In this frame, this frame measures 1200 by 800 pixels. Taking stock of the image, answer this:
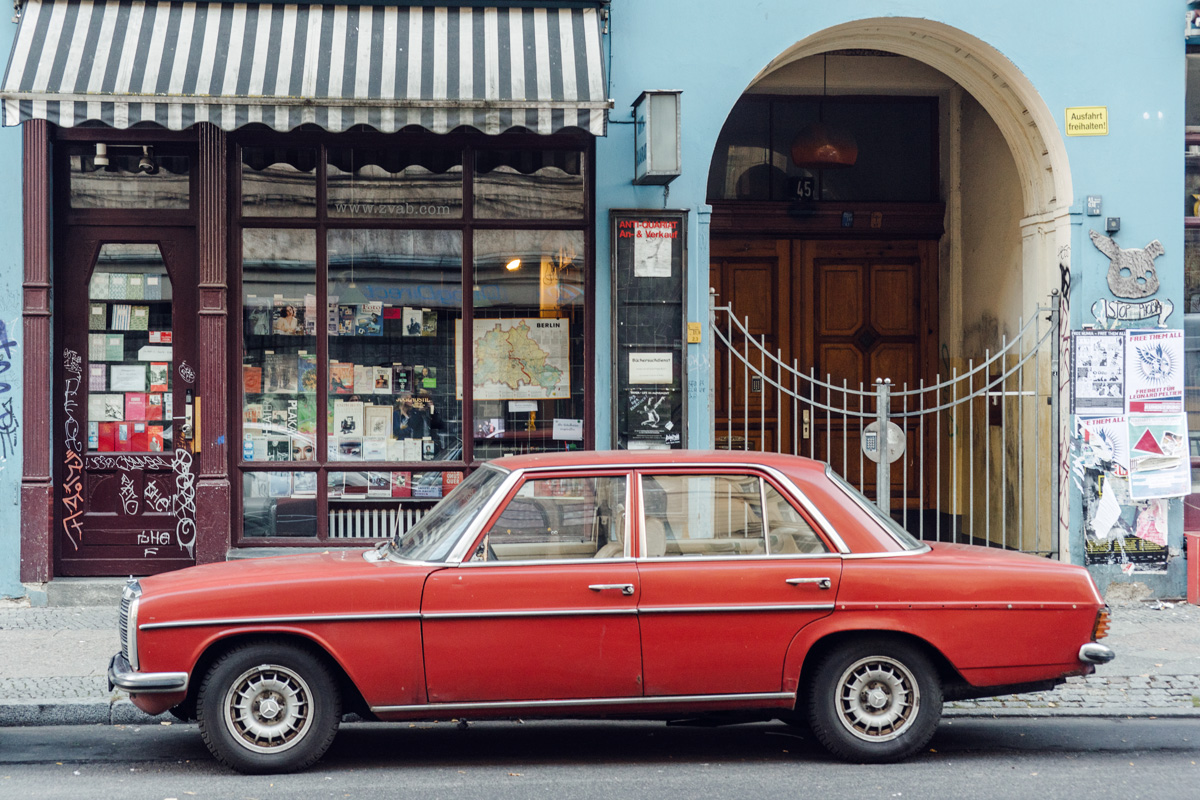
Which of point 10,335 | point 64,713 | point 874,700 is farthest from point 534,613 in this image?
point 10,335

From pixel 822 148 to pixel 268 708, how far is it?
7.64 metres

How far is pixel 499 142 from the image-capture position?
31.4 ft

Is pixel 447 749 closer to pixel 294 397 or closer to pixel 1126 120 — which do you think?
pixel 294 397

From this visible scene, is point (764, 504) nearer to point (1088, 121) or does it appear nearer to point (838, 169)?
point (1088, 121)

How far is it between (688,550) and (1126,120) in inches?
251

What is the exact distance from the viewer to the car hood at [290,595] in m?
5.31

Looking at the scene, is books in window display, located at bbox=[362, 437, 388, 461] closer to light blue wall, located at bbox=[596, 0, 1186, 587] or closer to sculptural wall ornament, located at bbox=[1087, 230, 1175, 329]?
light blue wall, located at bbox=[596, 0, 1186, 587]

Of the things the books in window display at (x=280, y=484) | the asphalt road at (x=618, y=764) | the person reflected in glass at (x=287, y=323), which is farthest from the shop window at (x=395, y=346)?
the asphalt road at (x=618, y=764)

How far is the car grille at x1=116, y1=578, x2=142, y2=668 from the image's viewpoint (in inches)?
209

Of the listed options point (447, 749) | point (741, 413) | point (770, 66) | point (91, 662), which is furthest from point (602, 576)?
point (741, 413)

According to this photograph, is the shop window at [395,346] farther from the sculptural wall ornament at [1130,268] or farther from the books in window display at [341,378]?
the sculptural wall ornament at [1130,268]

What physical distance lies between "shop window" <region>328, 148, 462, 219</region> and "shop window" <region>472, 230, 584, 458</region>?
0.44 m

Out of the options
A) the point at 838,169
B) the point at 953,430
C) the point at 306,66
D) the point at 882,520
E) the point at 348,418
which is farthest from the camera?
the point at 838,169

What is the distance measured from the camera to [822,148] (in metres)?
10.9
